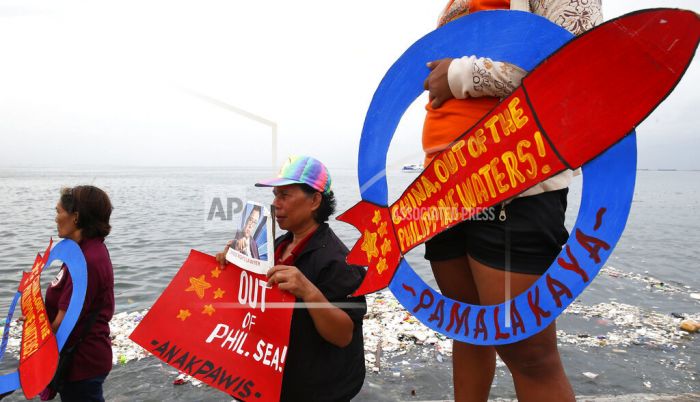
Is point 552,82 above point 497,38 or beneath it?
beneath

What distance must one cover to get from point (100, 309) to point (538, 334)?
8.49 ft

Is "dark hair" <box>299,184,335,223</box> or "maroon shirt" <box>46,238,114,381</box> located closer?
"dark hair" <box>299,184,335,223</box>

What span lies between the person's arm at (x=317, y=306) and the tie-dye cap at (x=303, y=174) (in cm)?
53

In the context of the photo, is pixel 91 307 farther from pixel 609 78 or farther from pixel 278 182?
pixel 609 78

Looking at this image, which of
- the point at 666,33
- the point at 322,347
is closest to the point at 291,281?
the point at 322,347

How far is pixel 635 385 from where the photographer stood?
156 inches

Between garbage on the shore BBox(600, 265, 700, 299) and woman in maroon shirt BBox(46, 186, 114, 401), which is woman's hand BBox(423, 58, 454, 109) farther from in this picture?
garbage on the shore BBox(600, 265, 700, 299)

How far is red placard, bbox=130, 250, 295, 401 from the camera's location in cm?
186

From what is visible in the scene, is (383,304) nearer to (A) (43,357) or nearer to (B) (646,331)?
(B) (646,331)

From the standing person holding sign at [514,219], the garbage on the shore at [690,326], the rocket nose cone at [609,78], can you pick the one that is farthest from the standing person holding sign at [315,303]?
the garbage on the shore at [690,326]

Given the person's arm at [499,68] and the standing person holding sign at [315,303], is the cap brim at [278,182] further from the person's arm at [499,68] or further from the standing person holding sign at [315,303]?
the person's arm at [499,68]

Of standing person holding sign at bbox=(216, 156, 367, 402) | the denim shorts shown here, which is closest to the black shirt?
standing person holding sign at bbox=(216, 156, 367, 402)

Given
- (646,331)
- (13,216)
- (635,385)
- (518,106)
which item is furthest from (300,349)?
(13,216)

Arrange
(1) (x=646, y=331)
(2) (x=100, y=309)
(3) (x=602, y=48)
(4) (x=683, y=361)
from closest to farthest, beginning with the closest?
1. (3) (x=602, y=48)
2. (2) (x=100, y=309)
3. (4) (x=683, y=361)
4. (1) (x=646, y=331)
